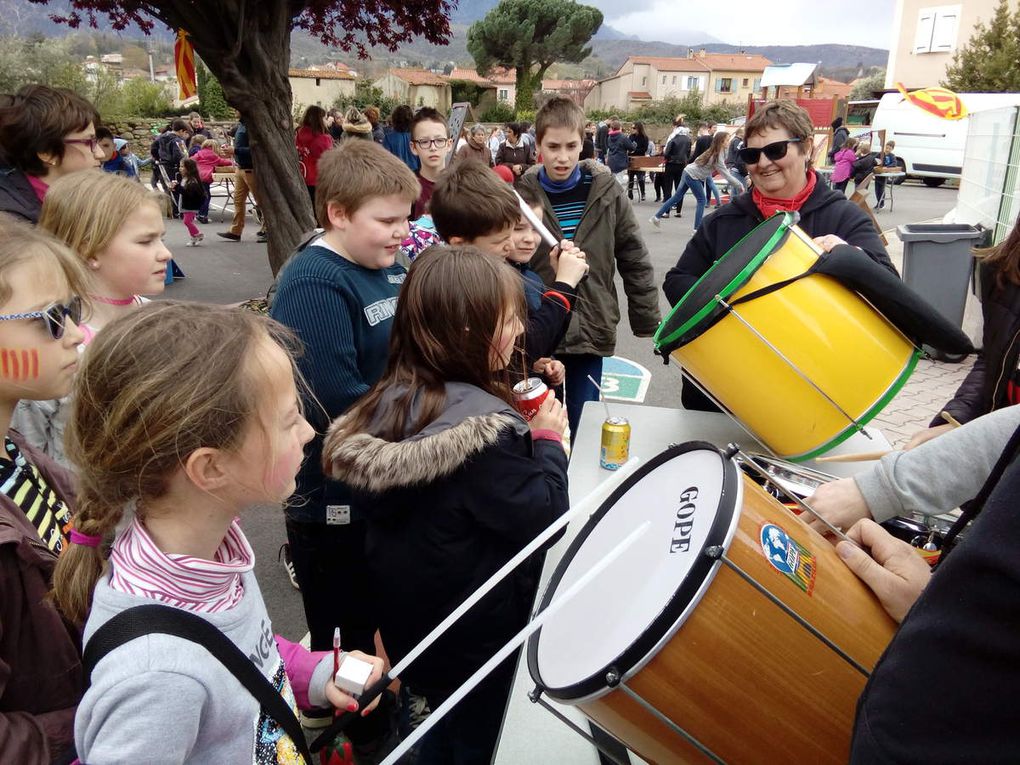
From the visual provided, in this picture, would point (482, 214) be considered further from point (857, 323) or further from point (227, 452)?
point (227, 452)

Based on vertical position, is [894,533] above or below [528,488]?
below

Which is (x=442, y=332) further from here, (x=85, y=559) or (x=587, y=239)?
(x=587, y=239)

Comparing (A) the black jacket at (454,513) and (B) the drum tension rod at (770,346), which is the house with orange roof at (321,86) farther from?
(A) the black jacket at (454,513)

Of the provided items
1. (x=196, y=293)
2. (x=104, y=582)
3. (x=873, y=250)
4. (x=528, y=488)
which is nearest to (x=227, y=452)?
(x=104, y=582)

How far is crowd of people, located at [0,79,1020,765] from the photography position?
98cm

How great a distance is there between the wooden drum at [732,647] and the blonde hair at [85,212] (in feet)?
6.10

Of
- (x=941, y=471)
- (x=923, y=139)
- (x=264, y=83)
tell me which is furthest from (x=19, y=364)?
(x=923, y=139)

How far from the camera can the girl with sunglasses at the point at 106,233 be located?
2.09 meters

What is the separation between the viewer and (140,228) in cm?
217

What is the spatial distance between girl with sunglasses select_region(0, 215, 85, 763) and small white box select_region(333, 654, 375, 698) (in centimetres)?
42

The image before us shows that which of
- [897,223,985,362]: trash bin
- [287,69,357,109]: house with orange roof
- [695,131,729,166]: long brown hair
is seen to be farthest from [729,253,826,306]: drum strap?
[287,69,357,109]: house with orange roof

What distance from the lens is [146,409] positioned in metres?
1.02

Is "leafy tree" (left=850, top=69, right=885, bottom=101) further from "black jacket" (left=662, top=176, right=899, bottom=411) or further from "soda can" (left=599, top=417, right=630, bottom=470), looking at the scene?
"soda can" (left=599, top=417, right=630, bottom=470)

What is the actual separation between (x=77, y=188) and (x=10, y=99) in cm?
153
